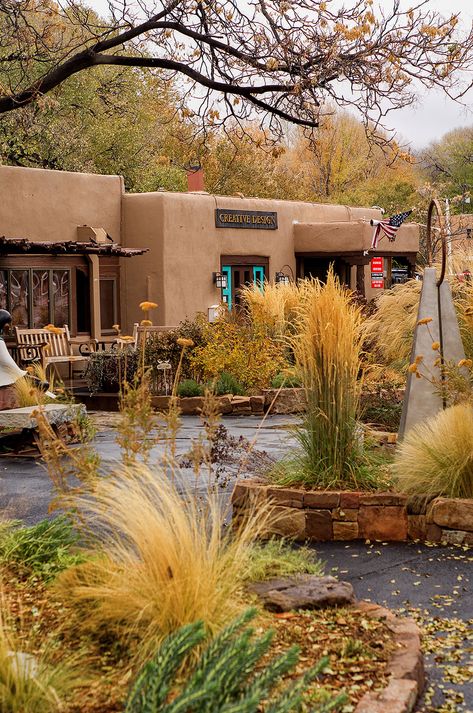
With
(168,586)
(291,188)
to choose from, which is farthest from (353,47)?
(291,188)

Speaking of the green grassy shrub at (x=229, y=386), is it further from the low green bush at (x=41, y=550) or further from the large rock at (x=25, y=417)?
the low green bush at (x=41, y=550)

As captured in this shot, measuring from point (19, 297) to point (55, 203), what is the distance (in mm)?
2034

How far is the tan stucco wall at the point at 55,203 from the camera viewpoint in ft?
57.7

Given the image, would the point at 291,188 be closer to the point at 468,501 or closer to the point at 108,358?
the point at 108,358

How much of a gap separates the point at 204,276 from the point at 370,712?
17.8 metres

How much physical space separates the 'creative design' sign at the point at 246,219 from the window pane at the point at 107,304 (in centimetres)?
299

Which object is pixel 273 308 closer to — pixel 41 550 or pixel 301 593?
pixel 41 550

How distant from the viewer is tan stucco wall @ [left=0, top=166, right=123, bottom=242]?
17.6 meters

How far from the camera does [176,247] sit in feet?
66.7

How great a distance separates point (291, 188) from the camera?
3662cm

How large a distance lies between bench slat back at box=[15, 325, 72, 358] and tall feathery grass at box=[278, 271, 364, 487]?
9.98 metres

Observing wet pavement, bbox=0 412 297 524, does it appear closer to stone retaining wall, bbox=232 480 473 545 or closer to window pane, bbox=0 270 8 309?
stone retaining wall, bbox=232 480 473 545

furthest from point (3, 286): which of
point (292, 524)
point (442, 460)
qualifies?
point (442, 460)

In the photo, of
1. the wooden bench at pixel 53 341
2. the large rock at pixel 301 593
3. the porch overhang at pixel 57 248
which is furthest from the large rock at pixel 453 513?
the porch overhang at pixel 57 248
